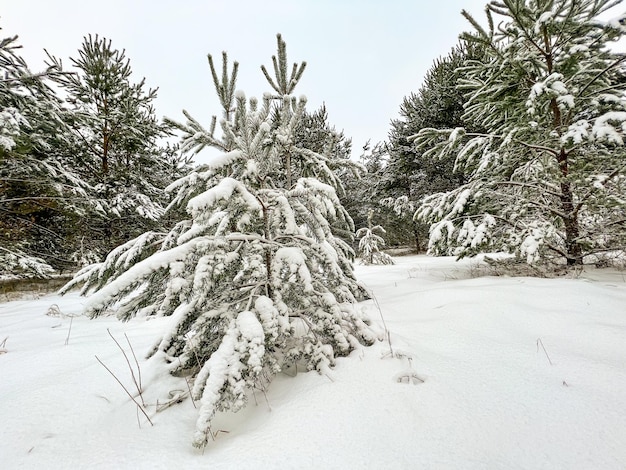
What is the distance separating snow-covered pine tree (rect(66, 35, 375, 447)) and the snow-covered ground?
16 centimetres

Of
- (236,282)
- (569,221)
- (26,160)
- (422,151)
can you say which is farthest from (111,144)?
(422,151)

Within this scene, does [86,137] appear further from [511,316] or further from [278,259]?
[511,316]

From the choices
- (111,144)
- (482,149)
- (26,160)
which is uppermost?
(111,144)

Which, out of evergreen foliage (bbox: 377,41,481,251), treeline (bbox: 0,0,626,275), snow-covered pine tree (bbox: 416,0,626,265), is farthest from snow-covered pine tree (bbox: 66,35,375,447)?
evergreen foliage (bbox: 377,41,481,251)

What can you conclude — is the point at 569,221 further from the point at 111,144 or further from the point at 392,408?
the point at 111,144

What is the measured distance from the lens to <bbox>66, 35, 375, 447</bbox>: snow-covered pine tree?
1.12 m

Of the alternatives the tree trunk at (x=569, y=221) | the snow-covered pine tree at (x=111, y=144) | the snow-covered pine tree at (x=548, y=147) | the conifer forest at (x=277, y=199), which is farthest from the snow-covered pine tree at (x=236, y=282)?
the snow-covered pine tree at (x=111, y=144)

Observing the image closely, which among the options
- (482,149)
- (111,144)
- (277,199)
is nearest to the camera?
(277,199)

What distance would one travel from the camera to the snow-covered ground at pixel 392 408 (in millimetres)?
944

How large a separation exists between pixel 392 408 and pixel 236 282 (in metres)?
1.08

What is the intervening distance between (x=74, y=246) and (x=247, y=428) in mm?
9226

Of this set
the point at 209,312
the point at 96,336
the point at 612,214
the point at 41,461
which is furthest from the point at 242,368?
the point at 612,214

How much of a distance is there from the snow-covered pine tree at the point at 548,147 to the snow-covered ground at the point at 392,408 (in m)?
1.71

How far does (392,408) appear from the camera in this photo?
117 centimetres
